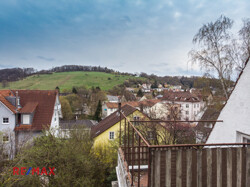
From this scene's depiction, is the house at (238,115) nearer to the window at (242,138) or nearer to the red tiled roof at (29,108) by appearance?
the window at (242,138)

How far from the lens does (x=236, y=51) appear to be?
12.2m

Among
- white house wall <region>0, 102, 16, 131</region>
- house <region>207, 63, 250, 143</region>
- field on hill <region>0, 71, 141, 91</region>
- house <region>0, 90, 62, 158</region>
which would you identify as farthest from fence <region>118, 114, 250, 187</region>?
field on hill <region>0, 71, 141, 91</region>

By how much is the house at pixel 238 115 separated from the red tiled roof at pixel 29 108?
61.4 feet

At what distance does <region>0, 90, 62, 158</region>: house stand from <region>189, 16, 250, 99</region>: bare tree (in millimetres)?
15179

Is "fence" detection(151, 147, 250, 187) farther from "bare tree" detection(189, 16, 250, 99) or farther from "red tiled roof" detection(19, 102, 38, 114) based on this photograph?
"red tiled roof" detection(19, 102, 38, 114)

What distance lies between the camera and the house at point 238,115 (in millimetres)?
4215

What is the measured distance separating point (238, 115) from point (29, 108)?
19.9 meters

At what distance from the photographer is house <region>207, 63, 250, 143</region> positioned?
13.8 ft

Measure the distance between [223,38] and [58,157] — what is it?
557 inches

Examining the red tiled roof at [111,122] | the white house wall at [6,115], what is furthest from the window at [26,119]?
the red tiled roof at [111,122]

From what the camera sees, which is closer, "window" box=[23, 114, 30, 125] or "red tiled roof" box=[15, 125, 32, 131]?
"red tiled roof" box=[15, 125, 32, 131]

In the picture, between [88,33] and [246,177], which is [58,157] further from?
[88,33]

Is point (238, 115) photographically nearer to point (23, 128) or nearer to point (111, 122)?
point (111, 122)

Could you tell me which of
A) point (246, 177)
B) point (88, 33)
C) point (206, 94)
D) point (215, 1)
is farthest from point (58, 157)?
point (88, 33)
